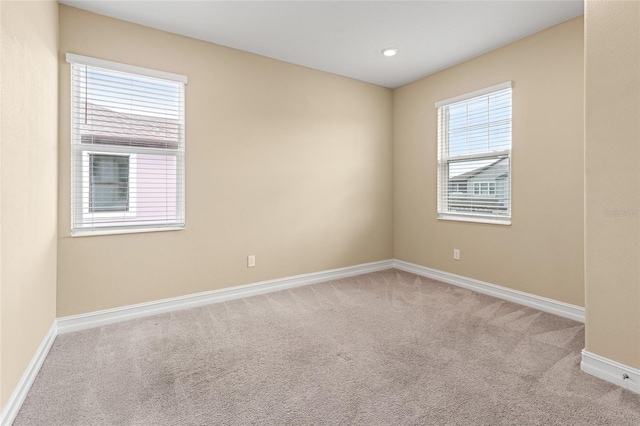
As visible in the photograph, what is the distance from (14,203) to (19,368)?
35.0 inches

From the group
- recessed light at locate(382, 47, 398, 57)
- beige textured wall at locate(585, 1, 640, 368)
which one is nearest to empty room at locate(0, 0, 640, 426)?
beige textured wall at locate(585, 1, 640, 368)

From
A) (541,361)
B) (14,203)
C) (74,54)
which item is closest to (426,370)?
(541,361)

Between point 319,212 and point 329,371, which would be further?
point 319,212

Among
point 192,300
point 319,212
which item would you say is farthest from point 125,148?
point 319,212

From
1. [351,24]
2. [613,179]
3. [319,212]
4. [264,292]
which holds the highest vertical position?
[351,24]

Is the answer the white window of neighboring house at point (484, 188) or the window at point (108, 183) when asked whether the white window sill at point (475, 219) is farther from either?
the window at point (108, 183)

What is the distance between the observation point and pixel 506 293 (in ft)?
11.1

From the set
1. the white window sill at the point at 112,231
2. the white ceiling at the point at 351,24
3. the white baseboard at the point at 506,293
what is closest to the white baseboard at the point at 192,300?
the white window sill at the point at 112,231

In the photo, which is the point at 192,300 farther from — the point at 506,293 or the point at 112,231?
the point at 506,293

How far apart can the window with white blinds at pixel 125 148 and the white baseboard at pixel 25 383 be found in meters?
0.87

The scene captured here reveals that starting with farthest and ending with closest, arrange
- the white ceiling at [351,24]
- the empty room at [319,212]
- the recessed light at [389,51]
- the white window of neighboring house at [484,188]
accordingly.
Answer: the white window of neighboring house at [484,188] → the recessed light at [389,51] → the white ceiling at [351,24] → the empty room at [319,212]

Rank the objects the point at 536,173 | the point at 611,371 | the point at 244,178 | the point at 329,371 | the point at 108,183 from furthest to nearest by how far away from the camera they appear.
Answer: the point at 244,178 < the point at 536,173 < the point at 108,183 < the point at 329,371 < the point at 611,371

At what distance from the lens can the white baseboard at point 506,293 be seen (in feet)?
9.48

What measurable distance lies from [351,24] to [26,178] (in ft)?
8.80
